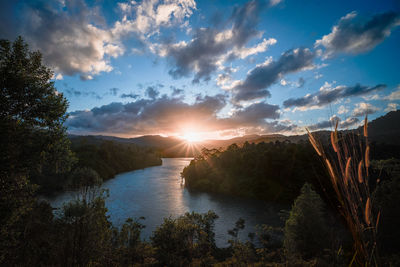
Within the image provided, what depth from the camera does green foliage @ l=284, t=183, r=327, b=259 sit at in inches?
572

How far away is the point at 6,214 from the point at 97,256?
4779mm

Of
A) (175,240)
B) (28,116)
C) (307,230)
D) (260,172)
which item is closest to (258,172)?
(260,172)

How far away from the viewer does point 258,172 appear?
53656 mm

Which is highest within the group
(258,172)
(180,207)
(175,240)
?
(175,240)

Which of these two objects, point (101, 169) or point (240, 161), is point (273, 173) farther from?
point (101, 169)

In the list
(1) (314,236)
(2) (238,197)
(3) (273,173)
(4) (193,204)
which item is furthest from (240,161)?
(1) (314,236)

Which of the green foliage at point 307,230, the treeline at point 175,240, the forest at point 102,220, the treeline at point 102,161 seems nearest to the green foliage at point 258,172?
the forest at point 102,220

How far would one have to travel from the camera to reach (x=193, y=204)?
39781 mm

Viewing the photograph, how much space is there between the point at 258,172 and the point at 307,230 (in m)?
39.6

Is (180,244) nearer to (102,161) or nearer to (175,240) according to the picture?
(175,240)

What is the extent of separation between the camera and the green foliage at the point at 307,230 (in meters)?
14.5

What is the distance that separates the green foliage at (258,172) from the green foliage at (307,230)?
31791 millimetres

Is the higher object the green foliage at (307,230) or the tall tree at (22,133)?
the tall tree at (22,133)

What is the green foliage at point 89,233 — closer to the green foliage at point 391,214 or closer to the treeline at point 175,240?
the treeline at point 175,240
